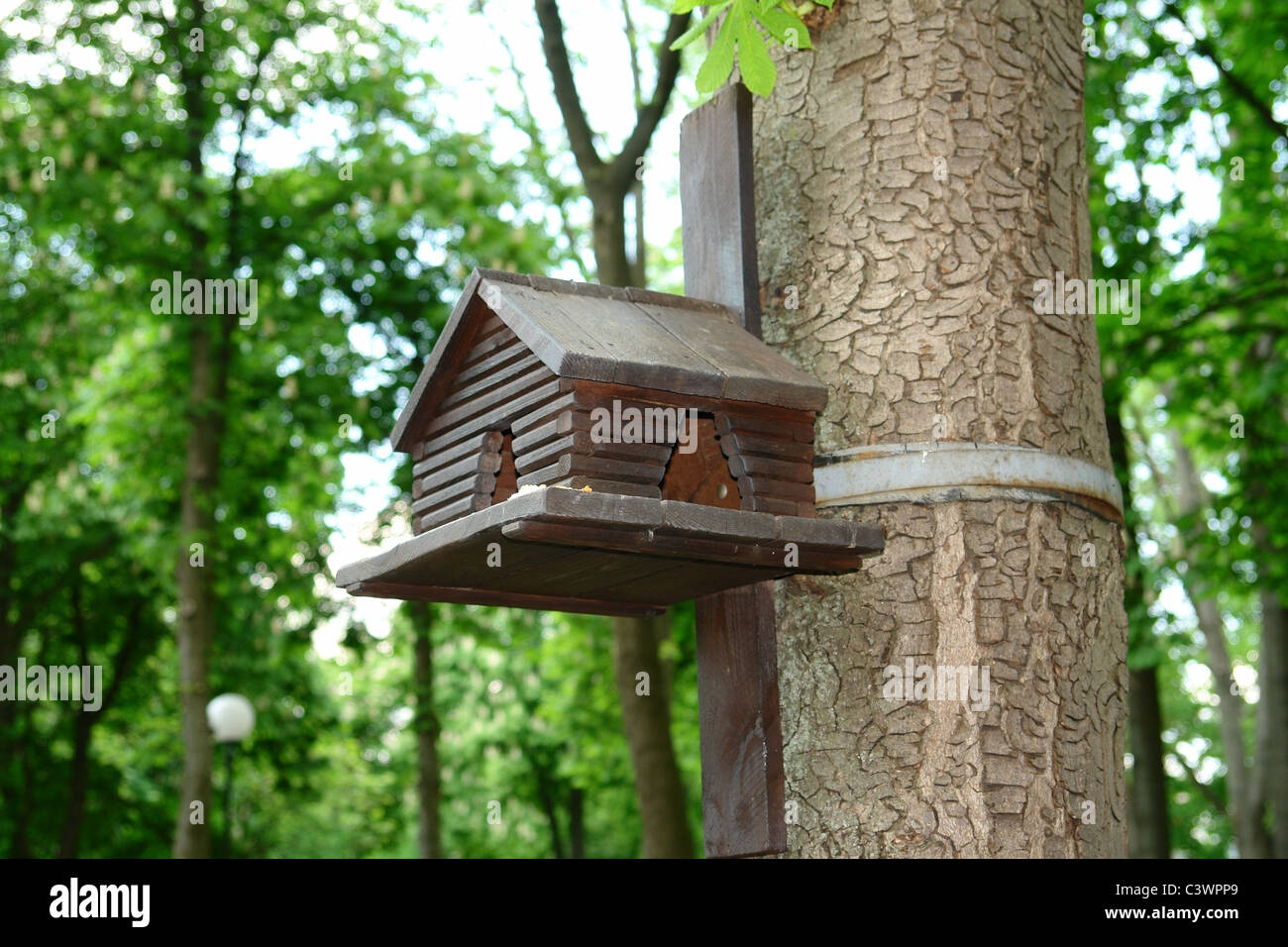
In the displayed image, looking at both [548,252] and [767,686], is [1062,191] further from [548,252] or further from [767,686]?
[548,252]

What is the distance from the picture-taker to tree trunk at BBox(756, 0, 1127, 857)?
8.68ft

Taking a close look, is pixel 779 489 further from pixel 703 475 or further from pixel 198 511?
pixel 198 511

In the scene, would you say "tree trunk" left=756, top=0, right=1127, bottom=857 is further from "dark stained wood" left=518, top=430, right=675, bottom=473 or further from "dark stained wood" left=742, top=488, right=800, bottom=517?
"dark stained wood" left=518, top=430, right=675, bottom=473

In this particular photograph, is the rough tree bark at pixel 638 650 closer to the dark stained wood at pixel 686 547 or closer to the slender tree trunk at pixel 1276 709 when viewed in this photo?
the slender tree trunk at pixel 1276 709

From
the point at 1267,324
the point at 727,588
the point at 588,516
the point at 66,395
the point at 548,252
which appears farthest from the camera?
the point at 66,395

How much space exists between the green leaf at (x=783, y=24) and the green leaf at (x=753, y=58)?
31 millimetres

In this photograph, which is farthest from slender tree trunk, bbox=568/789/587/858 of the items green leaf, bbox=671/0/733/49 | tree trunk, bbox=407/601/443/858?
green leaf, bbox=671/0/733/49

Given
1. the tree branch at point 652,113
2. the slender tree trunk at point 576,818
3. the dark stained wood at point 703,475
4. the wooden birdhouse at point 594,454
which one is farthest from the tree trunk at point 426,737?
the wooden birdhouse at point 594,454

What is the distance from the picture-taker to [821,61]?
3094 mm

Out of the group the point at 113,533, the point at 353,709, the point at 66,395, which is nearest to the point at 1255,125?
the point at 66,395

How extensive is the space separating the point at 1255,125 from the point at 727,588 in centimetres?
1026

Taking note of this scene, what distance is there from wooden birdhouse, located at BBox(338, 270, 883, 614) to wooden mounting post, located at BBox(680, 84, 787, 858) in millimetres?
75

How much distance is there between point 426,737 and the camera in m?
14.1

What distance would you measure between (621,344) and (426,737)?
1204 cm
